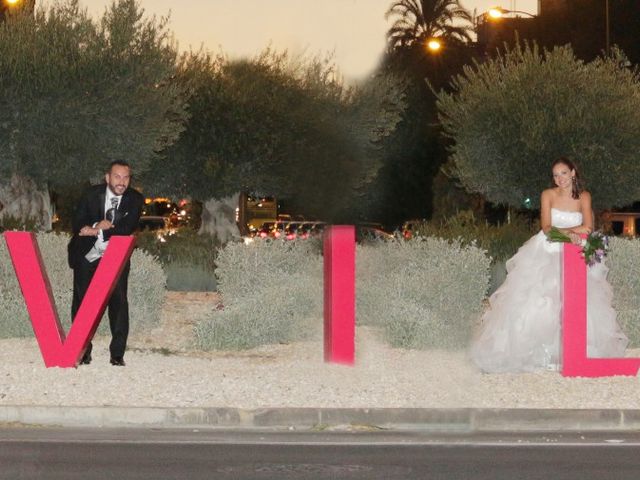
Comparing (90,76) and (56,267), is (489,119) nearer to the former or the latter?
(90,76)

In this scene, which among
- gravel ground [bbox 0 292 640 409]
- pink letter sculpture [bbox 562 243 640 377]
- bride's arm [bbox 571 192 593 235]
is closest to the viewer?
gravel ground [bbox 0 292 640 409]

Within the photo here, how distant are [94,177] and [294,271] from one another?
797cm

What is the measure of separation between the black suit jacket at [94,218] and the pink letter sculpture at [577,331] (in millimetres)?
3978

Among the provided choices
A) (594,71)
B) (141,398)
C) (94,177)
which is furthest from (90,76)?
(141,398)

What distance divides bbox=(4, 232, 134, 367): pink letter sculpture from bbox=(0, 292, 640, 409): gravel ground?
20 cm

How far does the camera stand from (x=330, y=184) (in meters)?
34.2

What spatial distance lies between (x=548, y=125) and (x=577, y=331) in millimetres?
14414

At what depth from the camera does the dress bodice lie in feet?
45.2

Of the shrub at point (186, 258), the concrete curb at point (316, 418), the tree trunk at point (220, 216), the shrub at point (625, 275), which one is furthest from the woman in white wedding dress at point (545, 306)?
the tree trunk at point (220, 216)

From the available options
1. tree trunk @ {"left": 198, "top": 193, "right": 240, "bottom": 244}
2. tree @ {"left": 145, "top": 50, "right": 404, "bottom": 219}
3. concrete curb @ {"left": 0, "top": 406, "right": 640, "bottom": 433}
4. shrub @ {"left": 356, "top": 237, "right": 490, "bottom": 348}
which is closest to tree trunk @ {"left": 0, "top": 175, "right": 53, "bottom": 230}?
tree @ {"left": 145, "top": 50, "right": 404, "bottom": 219}

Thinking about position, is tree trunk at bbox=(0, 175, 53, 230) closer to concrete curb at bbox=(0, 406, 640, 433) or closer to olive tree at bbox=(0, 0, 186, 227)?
olive tree at bbox=(0, 0, 186, 227)

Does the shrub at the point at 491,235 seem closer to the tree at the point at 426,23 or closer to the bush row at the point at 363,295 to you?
the bush row at the point at 363,295

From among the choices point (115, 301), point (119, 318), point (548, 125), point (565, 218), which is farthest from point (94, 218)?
point (548, 125)

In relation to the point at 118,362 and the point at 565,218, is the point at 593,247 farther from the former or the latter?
the point at 118,362
